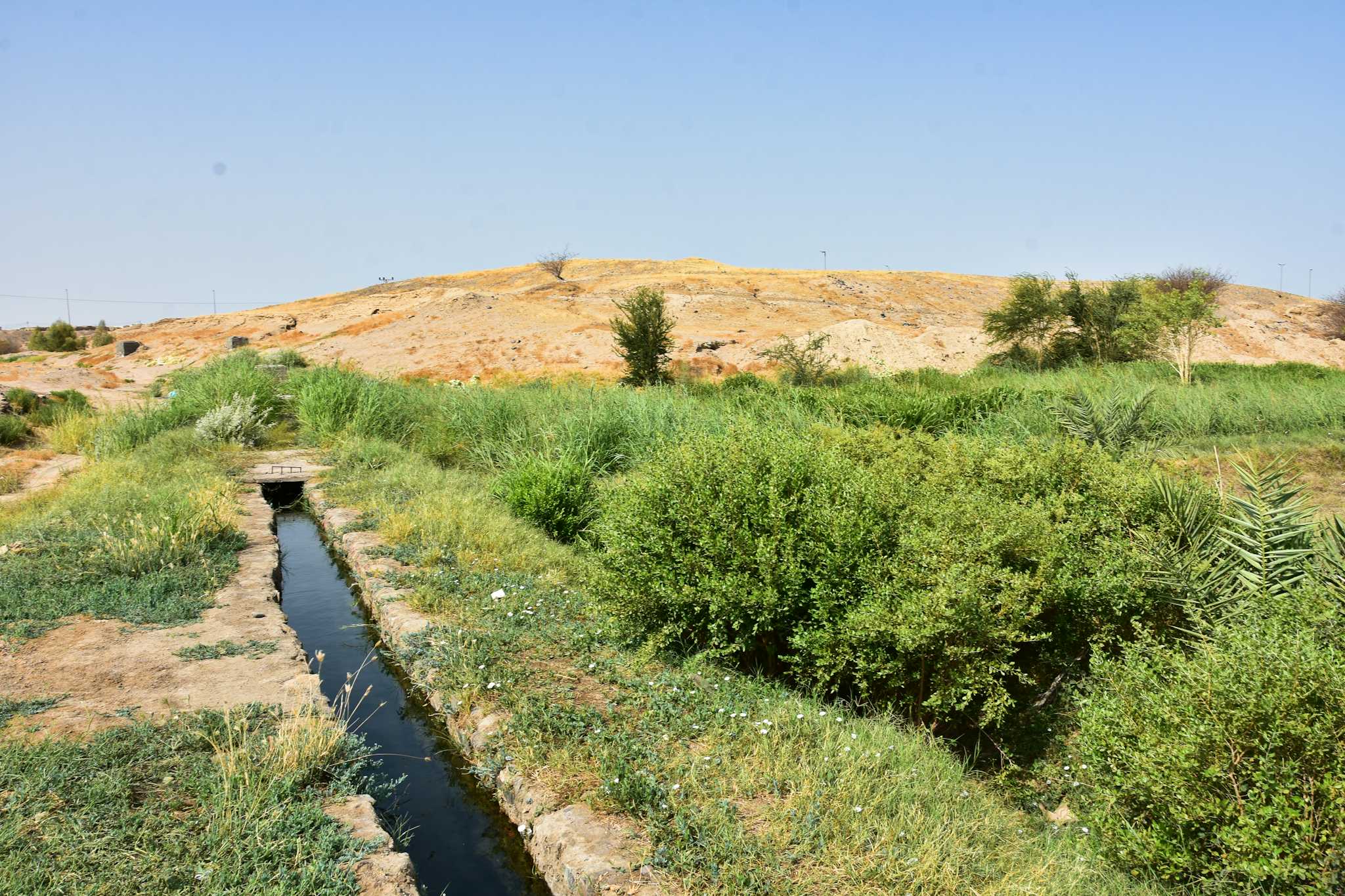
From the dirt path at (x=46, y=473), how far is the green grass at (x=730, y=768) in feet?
23.5

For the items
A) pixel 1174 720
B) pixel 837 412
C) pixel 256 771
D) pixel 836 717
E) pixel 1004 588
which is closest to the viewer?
pixel 1174 720

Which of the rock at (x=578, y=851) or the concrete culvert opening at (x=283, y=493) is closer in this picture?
the rock at (x=578, y=851)

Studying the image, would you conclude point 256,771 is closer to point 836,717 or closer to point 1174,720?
point 836,717

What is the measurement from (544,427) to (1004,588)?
22.4ft

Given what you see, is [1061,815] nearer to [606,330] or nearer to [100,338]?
[606,330]

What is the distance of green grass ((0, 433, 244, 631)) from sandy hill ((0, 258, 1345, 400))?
14794 millimetres

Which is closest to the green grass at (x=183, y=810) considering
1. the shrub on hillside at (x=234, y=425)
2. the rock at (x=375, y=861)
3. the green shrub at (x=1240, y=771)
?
the rock at (x=375, y=861)

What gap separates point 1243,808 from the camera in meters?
2.72

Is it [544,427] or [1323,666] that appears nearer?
[1323,666]

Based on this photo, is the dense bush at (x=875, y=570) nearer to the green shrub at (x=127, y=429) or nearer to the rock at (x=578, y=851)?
the rock at (x=578, y=851)

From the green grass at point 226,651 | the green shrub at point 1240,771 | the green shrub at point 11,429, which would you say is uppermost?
the green shrub at point 11,429

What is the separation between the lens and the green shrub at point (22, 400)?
15987 millimetres

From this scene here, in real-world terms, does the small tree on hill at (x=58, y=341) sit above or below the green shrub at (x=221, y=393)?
above

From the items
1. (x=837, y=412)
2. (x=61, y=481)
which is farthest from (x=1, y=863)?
(x=61, y=481)
